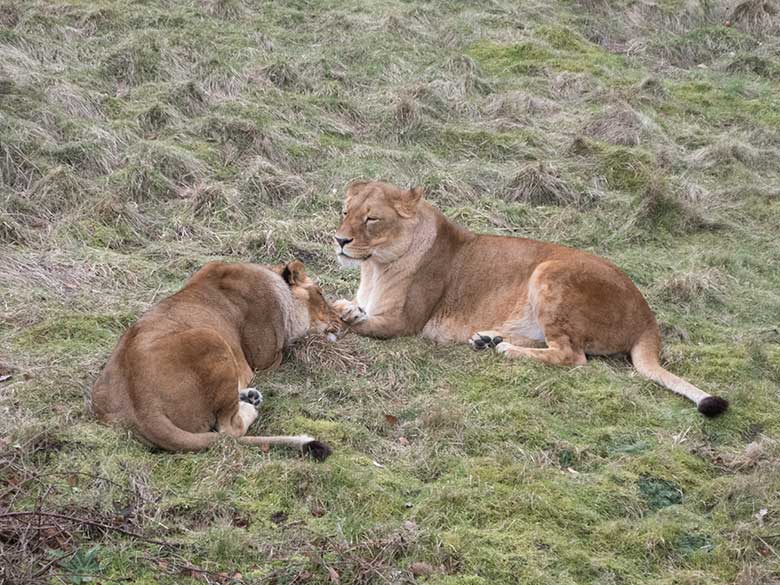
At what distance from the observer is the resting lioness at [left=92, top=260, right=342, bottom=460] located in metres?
5.65

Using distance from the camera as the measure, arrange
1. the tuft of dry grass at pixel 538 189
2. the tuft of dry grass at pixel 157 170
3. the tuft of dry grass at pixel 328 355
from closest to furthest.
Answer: the tuft of dry grass at pixel 328 355
the tuft of dry grass at pixel 157 170
the tuft of dry grass at pixel 538 189

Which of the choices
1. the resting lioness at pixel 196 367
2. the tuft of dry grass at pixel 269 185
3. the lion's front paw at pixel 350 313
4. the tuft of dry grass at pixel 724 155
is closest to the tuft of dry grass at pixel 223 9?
the tuft of dry grass at pixel 269 185

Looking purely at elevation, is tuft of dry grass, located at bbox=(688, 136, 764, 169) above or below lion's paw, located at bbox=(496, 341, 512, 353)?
above

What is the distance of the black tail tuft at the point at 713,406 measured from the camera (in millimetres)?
6695

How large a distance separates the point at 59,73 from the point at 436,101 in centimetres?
424

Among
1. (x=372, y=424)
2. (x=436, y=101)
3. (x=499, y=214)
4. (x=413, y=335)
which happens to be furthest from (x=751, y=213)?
(x=372, y=424)

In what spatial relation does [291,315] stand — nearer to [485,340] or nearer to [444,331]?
[444,331]

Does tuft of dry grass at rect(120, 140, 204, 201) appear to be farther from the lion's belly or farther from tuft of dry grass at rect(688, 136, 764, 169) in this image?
tuft of dry grass at rect(688, 136, 764, 169)

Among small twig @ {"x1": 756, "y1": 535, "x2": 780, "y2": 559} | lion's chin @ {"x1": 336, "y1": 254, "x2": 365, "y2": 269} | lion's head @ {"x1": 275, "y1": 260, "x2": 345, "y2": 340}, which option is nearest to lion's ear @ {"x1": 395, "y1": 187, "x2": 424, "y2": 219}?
lion's chin @ {"x1": 336, "y1": 254, "x2": 365, "y2": 269}

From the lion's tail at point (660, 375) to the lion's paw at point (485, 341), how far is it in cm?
96

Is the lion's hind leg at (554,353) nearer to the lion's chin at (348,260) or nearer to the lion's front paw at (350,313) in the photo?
the lion's front paw at (350,313)

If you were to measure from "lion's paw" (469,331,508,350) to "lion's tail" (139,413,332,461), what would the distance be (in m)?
2.22

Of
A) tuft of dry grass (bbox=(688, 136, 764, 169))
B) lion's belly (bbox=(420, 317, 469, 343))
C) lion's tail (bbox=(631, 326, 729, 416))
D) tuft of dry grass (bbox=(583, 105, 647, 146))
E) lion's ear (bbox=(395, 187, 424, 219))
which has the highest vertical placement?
lion's ear (bbox=(395, 187, 424, 219))

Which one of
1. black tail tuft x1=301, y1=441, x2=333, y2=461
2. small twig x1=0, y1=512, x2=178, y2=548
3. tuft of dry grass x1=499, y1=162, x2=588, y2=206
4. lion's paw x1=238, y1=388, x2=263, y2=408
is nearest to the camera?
small twig x1=0, y1=512, x2=178, y2=548
